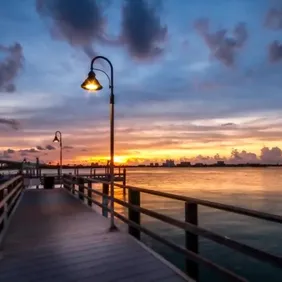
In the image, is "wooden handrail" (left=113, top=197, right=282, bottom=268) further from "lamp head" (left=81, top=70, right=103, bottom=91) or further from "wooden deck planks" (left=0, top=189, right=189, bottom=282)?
"lamp head" (left=81, top=70, right=103, bottom=91)

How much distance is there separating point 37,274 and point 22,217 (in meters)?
6.47

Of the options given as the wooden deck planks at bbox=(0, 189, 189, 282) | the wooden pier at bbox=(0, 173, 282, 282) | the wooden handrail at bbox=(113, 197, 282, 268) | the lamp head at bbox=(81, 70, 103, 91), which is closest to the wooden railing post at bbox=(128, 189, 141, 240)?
the wooden pier at bbox=(0, 173, 282, 282)

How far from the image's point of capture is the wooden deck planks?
191 inches

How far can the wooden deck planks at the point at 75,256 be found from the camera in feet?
15.9

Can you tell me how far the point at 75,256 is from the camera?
5844 millimetres

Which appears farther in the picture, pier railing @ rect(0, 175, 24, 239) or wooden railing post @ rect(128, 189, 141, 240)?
pier railing @ rect(0, 175, 24, 239)


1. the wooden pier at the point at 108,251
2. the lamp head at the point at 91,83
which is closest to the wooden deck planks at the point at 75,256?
the wooden pier at the point at 108,251

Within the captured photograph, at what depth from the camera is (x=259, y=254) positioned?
334 cm

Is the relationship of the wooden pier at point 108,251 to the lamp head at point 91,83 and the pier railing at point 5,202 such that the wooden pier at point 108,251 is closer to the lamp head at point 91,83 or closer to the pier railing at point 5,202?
the pier railing at point 5,202

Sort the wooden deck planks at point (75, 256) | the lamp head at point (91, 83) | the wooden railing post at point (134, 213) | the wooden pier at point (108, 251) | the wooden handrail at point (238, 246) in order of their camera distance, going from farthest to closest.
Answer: the lamp head at point (91, 83), the wooden railing post at point (134, 213), the wooden deck planks at point (75, 256), the wooden pier at point (108, 251), the wooden handrail at point (238, 246)

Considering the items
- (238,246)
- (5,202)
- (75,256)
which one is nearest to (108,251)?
(75,256)

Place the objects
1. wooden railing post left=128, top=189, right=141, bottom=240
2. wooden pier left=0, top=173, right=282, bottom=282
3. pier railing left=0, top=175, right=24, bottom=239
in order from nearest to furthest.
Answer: wooden pier left=0, top=173, right=282, bottom=282, wooden railing post left=128, top=189, right=141, bottom=240, pier railing left=0, top=175, right=24, bottom=239

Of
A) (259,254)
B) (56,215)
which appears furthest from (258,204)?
(259,254)

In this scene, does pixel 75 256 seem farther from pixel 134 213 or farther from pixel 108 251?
pixel 134 213
